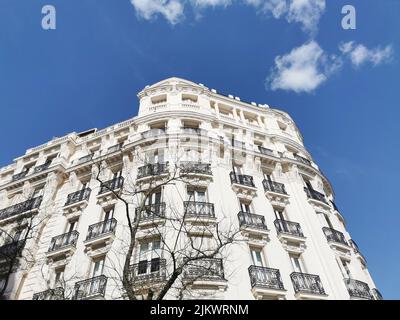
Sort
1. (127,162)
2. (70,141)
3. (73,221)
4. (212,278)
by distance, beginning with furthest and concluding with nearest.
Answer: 1. (70,141)
2. (127,162)
3. (73,221)
4. (212,278)

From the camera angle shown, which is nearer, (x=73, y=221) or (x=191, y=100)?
(x=73, y=221)

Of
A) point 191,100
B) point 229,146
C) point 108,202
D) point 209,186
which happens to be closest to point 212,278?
point 209,186

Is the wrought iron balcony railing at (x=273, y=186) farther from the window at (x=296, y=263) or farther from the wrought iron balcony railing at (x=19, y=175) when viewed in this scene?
the wrought iron balcony railing at (x=19, y=175)

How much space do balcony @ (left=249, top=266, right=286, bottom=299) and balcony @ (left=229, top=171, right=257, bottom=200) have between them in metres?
4.07

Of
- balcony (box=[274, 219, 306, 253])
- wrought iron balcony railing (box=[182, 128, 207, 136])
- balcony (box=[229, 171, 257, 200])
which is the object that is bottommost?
balcony (box=[274, 219, 306, 253])

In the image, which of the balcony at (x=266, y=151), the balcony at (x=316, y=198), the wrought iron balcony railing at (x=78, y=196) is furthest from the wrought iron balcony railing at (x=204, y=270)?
the balcony at (x=266, y=151)

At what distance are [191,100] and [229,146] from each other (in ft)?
17.2

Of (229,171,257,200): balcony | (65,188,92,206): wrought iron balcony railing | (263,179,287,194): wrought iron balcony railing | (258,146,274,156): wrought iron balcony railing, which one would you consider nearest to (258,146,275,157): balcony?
(258,146,274,156): wrought iron balcony railing

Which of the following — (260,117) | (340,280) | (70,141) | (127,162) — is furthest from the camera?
(260,117)

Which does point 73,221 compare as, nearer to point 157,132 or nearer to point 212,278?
point 157,132

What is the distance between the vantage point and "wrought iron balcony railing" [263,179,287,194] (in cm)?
1590

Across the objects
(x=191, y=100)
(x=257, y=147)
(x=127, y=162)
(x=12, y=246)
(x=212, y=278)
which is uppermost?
(x=191, y=100)

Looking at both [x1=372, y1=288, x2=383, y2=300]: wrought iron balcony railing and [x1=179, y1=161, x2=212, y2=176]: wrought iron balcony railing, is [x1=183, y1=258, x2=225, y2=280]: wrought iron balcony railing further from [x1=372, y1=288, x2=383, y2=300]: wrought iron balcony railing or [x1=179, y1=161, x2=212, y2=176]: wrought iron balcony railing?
[x1=372, y1=288, x2=383, y2=300]: wrought iron balcony railing

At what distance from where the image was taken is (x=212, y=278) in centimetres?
1068
